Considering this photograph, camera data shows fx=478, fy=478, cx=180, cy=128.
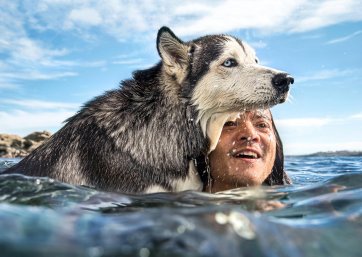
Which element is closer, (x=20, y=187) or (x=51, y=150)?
(x=20, y=187)

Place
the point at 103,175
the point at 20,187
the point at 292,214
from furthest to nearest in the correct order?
the point at 103,175 < the point at 20,187 < the point at 292,214

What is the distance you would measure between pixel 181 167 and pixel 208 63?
55.5 inches

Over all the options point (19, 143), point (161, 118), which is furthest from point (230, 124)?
point (19, 143)

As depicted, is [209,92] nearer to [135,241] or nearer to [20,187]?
[20,187]

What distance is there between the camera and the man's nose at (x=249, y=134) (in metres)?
5.53

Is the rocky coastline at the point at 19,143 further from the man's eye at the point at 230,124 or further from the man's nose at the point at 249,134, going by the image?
the man's nose at the point at 249,134

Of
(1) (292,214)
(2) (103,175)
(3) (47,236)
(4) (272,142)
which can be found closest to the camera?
(3) (47,236)

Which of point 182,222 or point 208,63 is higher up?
point 208,63

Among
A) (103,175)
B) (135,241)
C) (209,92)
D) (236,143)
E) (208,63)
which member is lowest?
(135,241)

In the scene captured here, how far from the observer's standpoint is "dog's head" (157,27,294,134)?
5738 mm

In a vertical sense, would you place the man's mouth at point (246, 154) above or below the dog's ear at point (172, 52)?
below

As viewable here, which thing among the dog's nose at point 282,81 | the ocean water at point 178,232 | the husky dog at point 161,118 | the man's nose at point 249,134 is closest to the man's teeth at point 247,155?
the man's nose at point 249,134

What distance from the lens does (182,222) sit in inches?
86.4

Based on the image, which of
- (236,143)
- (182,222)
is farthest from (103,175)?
(182,222)
